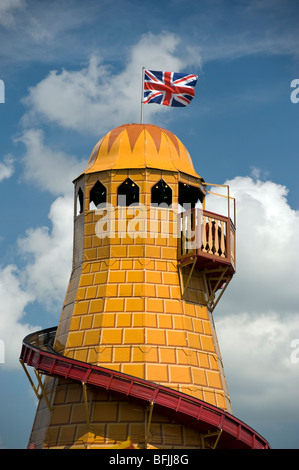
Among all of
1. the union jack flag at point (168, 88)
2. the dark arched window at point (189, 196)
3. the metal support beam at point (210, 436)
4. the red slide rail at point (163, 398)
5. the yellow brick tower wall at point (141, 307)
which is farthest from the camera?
the dark arched window at point (189, 196)

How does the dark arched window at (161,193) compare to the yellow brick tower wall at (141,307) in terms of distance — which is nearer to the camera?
the yellow brick tower wall at (141,307)

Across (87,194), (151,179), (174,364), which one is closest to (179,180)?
(151,179)

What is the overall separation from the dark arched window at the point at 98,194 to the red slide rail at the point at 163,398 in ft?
31.2

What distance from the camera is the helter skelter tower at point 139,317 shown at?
37.8 meters

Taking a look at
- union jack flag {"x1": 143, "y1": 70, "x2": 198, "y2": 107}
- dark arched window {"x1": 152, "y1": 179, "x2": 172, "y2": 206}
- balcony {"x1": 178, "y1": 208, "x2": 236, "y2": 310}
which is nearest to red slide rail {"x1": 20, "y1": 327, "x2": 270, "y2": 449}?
balcony {"x1": 178, "y1": 208, "x2": 236, "y2": 310}

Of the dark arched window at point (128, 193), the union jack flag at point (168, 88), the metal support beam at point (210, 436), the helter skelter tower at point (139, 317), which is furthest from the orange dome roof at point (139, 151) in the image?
the metal support beam at point (210, 436)

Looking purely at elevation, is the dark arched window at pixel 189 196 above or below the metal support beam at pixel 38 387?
above

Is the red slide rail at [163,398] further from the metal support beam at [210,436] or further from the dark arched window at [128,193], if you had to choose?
the dark arched window at [128,193]

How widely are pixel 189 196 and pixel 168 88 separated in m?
5.97

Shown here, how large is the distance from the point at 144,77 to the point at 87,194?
23.1 ft

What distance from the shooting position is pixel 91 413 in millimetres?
38344

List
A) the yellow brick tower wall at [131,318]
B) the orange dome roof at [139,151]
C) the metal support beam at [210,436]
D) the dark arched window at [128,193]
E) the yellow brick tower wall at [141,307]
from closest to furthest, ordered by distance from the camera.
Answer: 1. the metal support beam at [210,436]
2. the yellow brick tower wall at [131,318]
3. the yellow brick tower wall at [141,307]
4. the orange dome roof at [139,151]
5. the dark arched window at [128,193]

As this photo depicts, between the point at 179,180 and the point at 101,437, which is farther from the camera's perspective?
the point at 179,180
